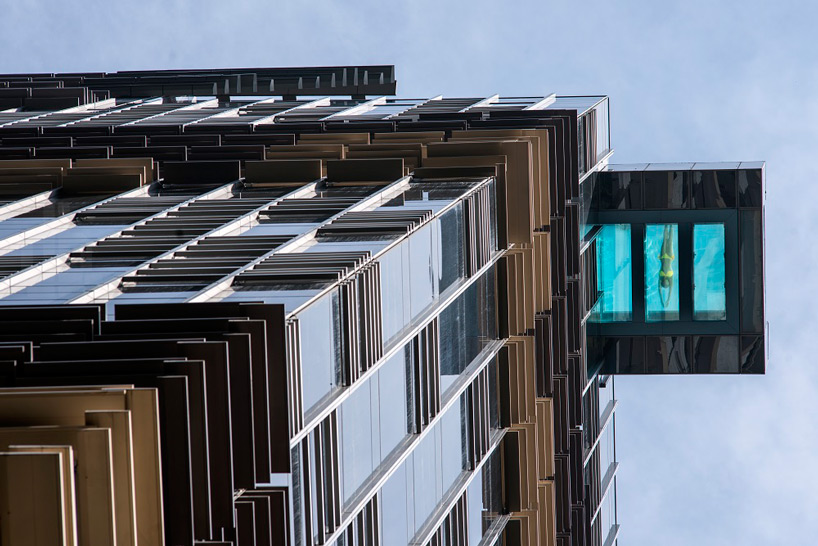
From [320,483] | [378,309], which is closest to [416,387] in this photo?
[378,309]

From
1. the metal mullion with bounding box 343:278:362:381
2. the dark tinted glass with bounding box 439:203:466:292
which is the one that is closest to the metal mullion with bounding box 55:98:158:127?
the dark tinted glass with bounding box 439:203:466:292

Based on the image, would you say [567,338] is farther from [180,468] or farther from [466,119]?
[180,468]

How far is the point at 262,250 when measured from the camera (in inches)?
1129

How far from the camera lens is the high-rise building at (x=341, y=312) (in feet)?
56.6

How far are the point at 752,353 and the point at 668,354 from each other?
3613mm

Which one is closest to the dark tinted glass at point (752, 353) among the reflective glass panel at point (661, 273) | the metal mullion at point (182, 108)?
the reflective glass panel at point (661, 273)

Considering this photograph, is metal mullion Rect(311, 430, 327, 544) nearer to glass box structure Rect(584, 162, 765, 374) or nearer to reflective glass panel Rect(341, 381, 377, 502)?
reflective glass panel Rect(341, 381, 377, 502)

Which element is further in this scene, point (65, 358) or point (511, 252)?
point (511, 252)

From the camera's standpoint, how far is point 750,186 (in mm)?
56594

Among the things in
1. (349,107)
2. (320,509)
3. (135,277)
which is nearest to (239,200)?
(135,277)

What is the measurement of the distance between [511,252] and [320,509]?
18.5 m

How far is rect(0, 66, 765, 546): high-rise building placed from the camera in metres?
17.2

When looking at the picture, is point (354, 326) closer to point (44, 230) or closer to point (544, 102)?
point (44, 230)

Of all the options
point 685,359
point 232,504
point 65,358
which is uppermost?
point 65,358
